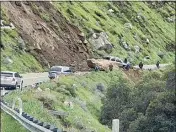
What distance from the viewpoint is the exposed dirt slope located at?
182ft

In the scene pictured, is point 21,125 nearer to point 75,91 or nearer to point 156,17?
point 75,91

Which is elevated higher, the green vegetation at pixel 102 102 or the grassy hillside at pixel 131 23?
the grassy hillside at pixel 131 23

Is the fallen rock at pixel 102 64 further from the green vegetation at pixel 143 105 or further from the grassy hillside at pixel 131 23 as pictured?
the green vegetation at pixel 143 105

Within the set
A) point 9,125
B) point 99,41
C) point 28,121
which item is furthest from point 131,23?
point 28,121

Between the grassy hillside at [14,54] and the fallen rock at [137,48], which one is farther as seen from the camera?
the fallen rock at [137,48]

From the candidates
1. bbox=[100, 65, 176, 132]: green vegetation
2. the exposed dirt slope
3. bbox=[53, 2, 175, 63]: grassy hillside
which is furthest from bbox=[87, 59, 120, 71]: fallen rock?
bbox=[100, 65, 176, 132]: green vegetation

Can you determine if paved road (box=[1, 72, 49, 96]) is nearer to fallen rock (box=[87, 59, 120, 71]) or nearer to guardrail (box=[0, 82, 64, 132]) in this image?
fallen rock (box=[87, 59, 120, 71])

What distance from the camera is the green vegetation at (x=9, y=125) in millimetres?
16884

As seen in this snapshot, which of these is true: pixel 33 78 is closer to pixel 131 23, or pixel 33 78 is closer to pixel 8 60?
pixel 8 60

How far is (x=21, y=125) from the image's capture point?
1708cm

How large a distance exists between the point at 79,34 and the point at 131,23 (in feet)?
90.6

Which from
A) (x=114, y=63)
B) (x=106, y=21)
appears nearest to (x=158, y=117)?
(x=114, y=63)

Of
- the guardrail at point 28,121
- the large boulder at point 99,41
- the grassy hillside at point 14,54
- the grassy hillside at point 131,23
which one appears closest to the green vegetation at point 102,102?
the guardrail at point 28,121

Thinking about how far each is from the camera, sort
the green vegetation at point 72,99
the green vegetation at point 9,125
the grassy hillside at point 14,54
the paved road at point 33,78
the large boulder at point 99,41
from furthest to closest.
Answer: the large boulder at point 99,41 < the grassy hillside at point 14,54 < the paved road at point 33,78 < the green vegetation at point 72,99 < the green vegetation at point 9,125
